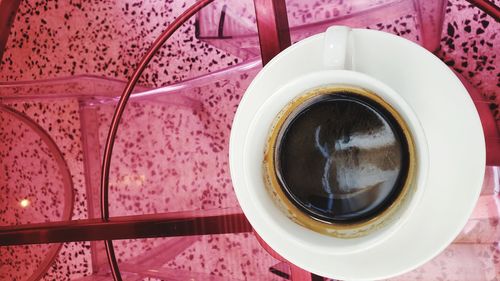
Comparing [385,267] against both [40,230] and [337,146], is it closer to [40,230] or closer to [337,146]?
[337,146]

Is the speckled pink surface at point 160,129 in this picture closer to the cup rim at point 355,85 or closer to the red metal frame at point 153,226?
the red metal frame at point 153,226

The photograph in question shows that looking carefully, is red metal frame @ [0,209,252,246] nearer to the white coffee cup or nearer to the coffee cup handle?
the white coffee cup

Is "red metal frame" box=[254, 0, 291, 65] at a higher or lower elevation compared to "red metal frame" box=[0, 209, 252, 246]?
higher

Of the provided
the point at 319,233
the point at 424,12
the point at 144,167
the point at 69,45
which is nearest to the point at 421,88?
the point at 319,233

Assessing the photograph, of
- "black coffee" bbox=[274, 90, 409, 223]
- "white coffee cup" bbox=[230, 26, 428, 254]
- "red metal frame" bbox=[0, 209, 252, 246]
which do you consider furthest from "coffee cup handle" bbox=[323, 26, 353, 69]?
"red metal frame" bbox=[0, 209, 252, 246]

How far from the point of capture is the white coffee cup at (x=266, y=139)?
0.54m

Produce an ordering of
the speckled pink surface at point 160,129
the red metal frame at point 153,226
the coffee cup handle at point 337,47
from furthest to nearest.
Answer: the speckled pink surface at point 160,129, the red metal frame at point 153,226, the coffee cup handle at point 337,47

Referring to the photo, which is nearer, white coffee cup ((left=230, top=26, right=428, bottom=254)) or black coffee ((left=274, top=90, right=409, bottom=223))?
white coffee cup ((left=230, top=26, right=428, bottom=254))

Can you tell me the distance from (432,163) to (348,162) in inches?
4.4

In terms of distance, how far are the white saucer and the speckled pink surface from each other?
0.69ft

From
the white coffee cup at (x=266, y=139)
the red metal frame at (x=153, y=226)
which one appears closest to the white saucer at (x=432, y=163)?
the white coffee cup at (x=266, y=139)

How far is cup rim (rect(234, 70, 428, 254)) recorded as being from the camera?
538 mm

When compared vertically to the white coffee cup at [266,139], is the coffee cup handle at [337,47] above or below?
above

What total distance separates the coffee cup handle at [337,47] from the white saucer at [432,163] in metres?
0.08
